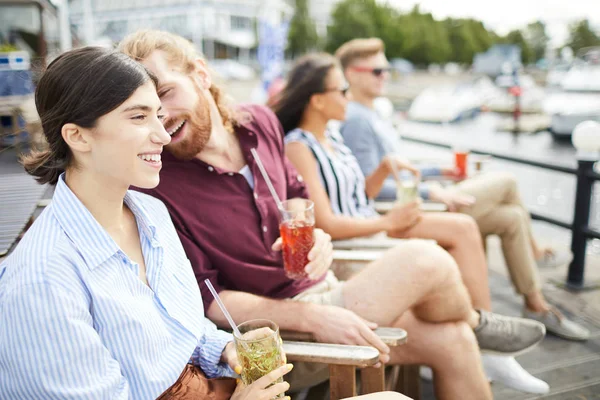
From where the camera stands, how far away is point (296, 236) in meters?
1.82

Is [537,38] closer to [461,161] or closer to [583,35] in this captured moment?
[583,35]

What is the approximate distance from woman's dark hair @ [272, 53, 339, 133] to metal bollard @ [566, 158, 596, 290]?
1.82m

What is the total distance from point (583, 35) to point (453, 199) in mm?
74709

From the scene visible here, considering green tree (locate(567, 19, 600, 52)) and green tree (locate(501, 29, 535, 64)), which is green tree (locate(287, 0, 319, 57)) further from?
green tree (locate(567, 19, 600, 52))

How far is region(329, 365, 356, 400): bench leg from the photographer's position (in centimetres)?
153

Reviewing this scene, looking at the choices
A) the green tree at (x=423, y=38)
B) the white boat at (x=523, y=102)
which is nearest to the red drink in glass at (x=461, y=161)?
the white boat at (x=523, y=102)

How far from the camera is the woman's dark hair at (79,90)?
1.16m

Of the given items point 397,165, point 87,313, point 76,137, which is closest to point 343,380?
point 87,313

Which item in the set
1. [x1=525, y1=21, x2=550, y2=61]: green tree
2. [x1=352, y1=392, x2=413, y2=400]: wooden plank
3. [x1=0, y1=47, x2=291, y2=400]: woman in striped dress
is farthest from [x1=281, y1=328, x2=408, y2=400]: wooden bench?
[x1=525, y1=21, x2=550, y2=61]: green tree

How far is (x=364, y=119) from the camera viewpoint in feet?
11.3

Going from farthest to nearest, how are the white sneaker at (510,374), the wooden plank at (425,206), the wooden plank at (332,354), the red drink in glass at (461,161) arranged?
the red drink in glass at (461,161), the wooden plank at (425,206), the white sneaker at (510,374), the wooden plank at (332,354)

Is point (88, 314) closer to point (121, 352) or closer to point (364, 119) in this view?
point (121, 352)

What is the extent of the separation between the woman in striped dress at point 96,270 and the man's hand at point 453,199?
2049 mm

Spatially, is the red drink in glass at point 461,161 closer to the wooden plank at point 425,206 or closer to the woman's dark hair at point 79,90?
the wooden plank at point 425,206
